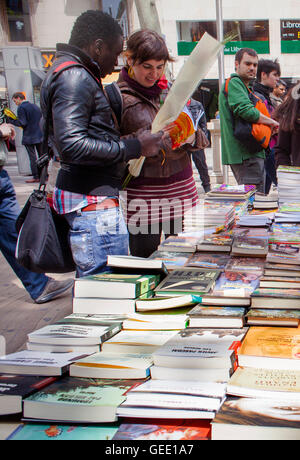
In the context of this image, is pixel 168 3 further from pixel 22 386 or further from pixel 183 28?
pixel 22 386

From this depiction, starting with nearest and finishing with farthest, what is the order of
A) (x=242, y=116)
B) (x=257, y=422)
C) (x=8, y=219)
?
(x=257, y=422) < (x=8, y=219) < (x=242, y=116)

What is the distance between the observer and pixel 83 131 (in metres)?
1.67

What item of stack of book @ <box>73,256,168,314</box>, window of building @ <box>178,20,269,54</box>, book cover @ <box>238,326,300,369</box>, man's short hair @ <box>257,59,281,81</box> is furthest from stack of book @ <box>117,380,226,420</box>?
window of building @ <box>178,20,269,54</box>

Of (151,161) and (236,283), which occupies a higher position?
(151,161)

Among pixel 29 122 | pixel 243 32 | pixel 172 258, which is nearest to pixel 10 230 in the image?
pixel 172 258

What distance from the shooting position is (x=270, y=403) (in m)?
0.88

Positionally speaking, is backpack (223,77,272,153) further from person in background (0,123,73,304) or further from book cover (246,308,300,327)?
book cover (246,308,300,327)

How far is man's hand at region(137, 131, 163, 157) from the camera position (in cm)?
188

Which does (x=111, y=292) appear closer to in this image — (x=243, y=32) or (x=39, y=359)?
(x=39, y=359)

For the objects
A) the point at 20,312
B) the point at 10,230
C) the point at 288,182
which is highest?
the point at 288,182

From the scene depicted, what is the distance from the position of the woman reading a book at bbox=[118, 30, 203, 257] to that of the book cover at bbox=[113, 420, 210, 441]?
55.4 inches

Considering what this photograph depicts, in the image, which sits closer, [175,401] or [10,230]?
[175,401]

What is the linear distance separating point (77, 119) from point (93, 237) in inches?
17.2
